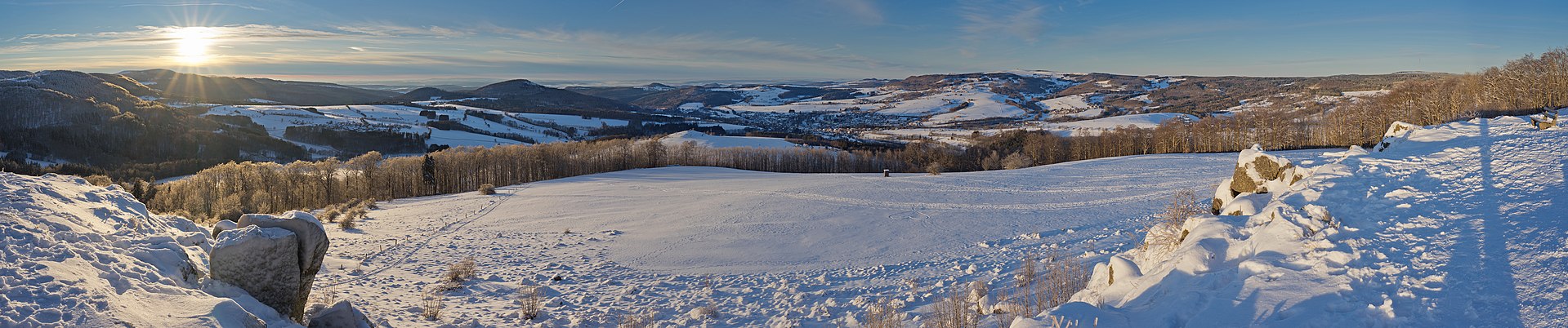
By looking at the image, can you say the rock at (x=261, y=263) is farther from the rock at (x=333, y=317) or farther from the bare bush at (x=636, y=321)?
the bare bush at (x=636, y=321)

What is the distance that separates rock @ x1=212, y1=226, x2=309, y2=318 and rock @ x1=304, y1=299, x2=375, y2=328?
56cm

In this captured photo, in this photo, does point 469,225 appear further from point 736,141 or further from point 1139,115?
point 1139,115

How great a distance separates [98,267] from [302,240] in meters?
1.83

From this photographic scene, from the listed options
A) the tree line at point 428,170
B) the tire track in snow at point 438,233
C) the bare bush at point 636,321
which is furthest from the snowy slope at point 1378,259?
the tree line at point 428,170

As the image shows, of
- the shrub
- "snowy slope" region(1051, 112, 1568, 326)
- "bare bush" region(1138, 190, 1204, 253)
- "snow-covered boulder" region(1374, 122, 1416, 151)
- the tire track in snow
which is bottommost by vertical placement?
the tire track in snow

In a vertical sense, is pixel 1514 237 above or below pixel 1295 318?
above

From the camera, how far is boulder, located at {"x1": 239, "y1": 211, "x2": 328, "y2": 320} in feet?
26.9

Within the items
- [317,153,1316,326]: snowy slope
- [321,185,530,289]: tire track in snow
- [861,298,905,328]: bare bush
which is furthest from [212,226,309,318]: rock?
[861,298,905,328]: bare bush

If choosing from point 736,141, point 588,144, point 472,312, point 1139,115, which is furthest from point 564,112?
point 472,312

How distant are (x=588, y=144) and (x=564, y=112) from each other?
12803 centimetres

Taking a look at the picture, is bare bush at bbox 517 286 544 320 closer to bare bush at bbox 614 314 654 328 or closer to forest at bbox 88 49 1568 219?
bare bush at bbox 614 314 654 328

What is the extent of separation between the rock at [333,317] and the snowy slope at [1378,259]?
29.7 ft

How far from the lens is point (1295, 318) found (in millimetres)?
4879

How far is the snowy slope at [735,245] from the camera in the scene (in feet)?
38.6
